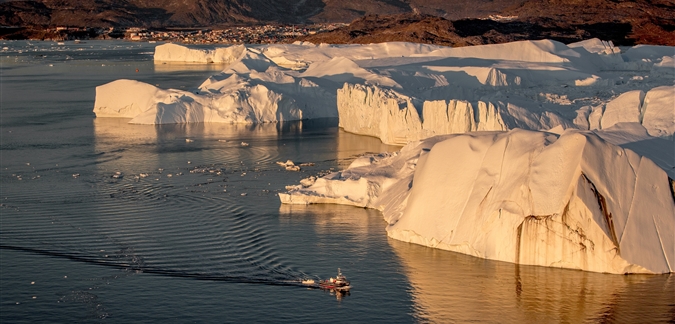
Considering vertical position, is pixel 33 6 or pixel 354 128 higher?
pixel 33 6

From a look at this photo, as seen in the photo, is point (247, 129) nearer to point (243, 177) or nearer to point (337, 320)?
Answer: point (243, 177)

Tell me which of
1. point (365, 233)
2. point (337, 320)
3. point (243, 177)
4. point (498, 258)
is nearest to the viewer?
point (337, 320)

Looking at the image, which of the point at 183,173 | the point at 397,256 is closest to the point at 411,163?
the point at 397,256

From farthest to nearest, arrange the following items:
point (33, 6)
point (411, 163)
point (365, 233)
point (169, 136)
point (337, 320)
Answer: point (33, 6), point (169, 136), point (411, 163), point (365, 233), point (337, 320)

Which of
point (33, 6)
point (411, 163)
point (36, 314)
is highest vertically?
point (33, 6)

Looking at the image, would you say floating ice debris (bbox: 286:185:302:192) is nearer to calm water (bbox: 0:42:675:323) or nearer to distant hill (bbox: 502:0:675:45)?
calm water (bbox: 0:42:675:323)

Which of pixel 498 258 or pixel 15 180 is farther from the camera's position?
pixel 15 180
